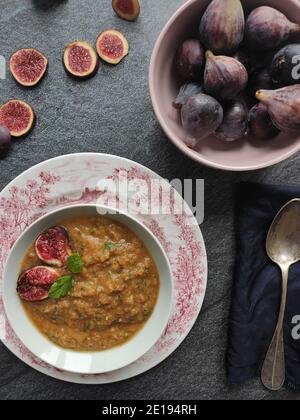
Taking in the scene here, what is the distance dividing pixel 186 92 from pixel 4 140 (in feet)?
2.37

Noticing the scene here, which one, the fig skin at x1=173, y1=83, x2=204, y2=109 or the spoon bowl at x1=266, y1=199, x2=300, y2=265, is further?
the spoon bowl at x1=266, y1=199, x2=300, y2=265

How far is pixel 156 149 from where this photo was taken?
203 centimetres

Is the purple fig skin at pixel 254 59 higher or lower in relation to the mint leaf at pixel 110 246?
higher

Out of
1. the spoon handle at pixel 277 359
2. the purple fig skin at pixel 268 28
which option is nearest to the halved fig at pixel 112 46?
the purple fig skin at pixel 268 28

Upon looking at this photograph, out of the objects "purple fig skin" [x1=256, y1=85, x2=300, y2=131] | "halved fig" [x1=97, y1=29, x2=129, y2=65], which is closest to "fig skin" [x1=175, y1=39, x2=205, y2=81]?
"purple fig skin" [x1=256, y1=85, x2=300, y2=131]

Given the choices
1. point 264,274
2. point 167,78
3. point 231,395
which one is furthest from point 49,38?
point 231,395

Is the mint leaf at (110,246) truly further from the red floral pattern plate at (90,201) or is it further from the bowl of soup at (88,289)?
the red floral pattern plate at (90,201)

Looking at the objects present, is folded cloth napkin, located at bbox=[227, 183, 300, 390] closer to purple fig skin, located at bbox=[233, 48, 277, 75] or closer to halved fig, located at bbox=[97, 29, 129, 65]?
purple fig skin, located at bbox=[233, 48, 277, 75]

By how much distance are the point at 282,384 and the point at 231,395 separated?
0.71 ft

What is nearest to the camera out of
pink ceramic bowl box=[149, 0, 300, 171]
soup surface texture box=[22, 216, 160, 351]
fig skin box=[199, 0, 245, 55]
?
fig skin box=[199, 0, 245, 55]

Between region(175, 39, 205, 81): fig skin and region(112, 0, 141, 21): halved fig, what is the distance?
37cm

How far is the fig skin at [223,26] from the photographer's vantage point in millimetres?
1583

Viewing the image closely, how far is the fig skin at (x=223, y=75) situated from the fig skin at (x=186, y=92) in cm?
6

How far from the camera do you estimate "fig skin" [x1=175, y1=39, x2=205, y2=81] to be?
1.69 m
